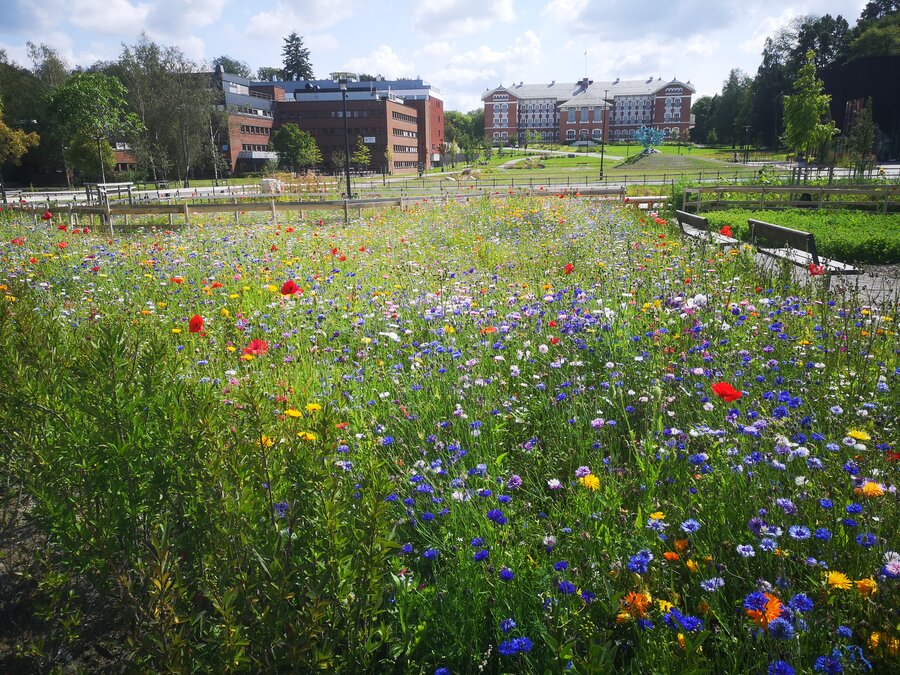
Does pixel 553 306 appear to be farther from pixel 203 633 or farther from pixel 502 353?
pixel 203 633

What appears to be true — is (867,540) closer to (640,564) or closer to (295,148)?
(640,564)

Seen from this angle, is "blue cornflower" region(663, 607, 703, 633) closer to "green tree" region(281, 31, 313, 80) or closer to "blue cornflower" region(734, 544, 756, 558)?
"blue cornflower" region(734, 544, 756, 558)

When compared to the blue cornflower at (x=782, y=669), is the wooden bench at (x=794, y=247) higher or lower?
higher

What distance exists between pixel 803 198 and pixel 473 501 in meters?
22.6

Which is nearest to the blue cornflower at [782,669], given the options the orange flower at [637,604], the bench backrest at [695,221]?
the orange flower at [637,604]

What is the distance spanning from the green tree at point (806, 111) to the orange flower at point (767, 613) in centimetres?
3939

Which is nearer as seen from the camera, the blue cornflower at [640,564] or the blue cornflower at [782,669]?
the blue cornflower at [782,669]

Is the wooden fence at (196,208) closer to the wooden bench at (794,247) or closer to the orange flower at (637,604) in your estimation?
the wooden bench at (794,247)

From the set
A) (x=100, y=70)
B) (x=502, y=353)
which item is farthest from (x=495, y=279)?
(x=100, y=70)

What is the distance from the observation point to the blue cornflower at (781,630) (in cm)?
144

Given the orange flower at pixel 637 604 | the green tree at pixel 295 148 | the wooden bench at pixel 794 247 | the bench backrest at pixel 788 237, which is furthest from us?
the green tree at pixel 295 148

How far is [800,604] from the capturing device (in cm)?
154

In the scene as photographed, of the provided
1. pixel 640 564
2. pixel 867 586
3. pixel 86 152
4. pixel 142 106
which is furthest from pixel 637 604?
pixel 142 106

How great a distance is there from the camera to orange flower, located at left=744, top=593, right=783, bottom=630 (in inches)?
59.8
